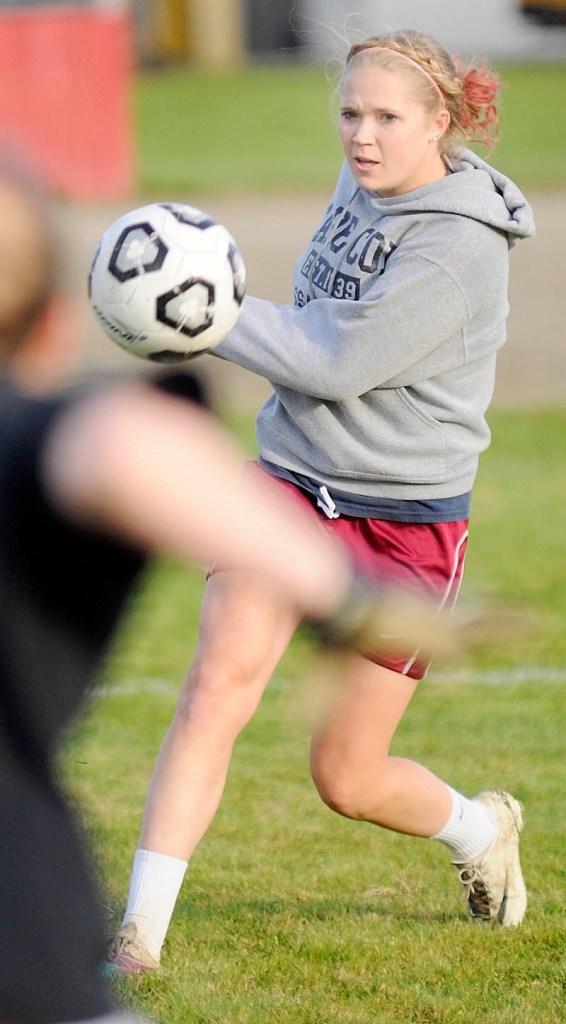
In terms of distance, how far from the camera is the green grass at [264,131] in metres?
26.4

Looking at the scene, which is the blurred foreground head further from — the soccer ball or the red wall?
the red wall

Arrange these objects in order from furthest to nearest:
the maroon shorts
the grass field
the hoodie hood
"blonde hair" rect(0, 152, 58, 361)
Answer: the maroon shorts → the hoodie hood → the grass field → "blonde hair" rect(0, 152, 58, 361)

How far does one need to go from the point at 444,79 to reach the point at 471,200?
0.31 metres

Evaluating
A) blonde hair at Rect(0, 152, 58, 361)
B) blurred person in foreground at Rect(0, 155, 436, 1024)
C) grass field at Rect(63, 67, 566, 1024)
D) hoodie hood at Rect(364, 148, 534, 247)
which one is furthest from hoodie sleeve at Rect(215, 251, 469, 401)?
blonde hair at Rect(0, 152, 58, 361)

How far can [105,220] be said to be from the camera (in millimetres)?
20719

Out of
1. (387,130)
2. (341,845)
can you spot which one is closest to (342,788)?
(341,845)

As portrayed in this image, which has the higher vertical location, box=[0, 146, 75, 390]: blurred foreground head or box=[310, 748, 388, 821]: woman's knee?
box=[0, 146, 75, 390]: blurred foreground head

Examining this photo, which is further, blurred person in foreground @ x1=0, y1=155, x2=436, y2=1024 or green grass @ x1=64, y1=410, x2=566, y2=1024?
green grass @ x1=64, y1=410, x2=566, y2=1024

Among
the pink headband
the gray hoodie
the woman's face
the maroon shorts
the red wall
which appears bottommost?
the red wall

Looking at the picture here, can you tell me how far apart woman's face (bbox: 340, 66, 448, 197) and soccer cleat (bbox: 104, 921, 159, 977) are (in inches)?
75.3

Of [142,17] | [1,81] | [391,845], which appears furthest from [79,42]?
[142,17]

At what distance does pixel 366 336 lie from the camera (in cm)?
402

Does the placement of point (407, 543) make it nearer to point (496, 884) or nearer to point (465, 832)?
point (465, 832)

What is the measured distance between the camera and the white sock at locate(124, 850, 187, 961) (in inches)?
159
